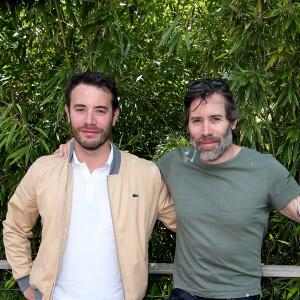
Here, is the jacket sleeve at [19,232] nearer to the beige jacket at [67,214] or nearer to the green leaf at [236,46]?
the beige jacket at [67,214]

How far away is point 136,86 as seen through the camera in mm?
2826

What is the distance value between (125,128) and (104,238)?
1.20m

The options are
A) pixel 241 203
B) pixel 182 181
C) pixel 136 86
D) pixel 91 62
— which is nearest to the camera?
pixel 241 203

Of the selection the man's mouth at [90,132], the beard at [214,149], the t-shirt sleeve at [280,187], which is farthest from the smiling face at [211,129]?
the man's mouth at [90,132]

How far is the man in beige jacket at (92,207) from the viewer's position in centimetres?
193

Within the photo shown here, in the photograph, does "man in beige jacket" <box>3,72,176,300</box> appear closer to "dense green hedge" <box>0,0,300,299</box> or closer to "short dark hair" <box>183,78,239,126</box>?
"short dark hair" <box>183,78,239,126</box>

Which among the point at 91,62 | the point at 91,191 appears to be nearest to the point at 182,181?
the point at 91,191

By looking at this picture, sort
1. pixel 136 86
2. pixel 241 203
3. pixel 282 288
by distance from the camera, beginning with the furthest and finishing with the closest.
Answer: pixel 136 86 → pixel 282 288 → pixel 241 203

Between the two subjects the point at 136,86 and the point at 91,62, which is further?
the point at 136,86

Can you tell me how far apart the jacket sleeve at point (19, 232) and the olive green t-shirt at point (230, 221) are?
0.76 m

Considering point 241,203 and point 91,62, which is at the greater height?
point 91,62

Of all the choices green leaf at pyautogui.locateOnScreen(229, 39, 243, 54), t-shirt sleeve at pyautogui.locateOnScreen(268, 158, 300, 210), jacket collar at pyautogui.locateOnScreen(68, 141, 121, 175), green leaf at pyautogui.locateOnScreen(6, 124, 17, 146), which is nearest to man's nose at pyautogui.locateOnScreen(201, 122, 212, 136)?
t-shirt sleeve at pyautogui.locateOnScreen(268, 158, 300, 210)

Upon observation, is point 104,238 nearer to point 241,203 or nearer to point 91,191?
point 91,191

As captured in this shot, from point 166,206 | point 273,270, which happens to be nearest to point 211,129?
Result: point 166,206
